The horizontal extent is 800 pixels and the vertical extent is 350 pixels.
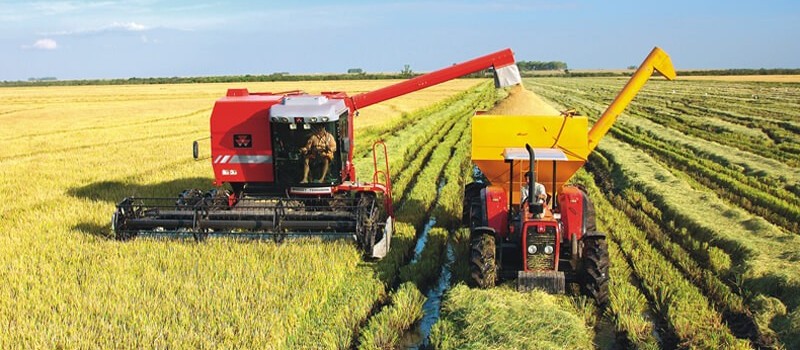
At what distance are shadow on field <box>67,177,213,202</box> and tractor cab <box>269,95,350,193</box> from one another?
380 centimetres

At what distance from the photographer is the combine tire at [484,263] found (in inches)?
285

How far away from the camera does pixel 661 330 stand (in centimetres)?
653

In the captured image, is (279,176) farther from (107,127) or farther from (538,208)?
(107,127)

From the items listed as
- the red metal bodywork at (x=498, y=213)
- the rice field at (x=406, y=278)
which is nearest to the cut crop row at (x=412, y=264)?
the rice field at (x=406, y=278)

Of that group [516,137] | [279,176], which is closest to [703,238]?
[516,137]

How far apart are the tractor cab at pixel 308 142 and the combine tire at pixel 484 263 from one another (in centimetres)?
363

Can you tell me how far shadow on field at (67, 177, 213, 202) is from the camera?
43.2 ft

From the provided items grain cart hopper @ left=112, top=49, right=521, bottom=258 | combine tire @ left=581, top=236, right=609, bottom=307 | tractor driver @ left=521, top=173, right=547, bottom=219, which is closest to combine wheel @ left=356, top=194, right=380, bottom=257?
grain cart hopper @ left=112, top=49, right=521, bottom=258

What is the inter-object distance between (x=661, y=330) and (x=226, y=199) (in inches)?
256

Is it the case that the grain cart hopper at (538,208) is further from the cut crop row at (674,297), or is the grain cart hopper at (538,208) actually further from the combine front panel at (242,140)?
the combine front panel at (242,140)

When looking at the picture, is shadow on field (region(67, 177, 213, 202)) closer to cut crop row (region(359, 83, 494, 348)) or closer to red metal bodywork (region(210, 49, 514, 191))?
red metal bodywork (region(210, 49, 514, 191))

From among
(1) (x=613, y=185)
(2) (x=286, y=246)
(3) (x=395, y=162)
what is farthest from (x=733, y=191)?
(2) (x=286, y=246)

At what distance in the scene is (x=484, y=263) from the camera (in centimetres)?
724

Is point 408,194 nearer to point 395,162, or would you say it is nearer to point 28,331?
point 395,162
